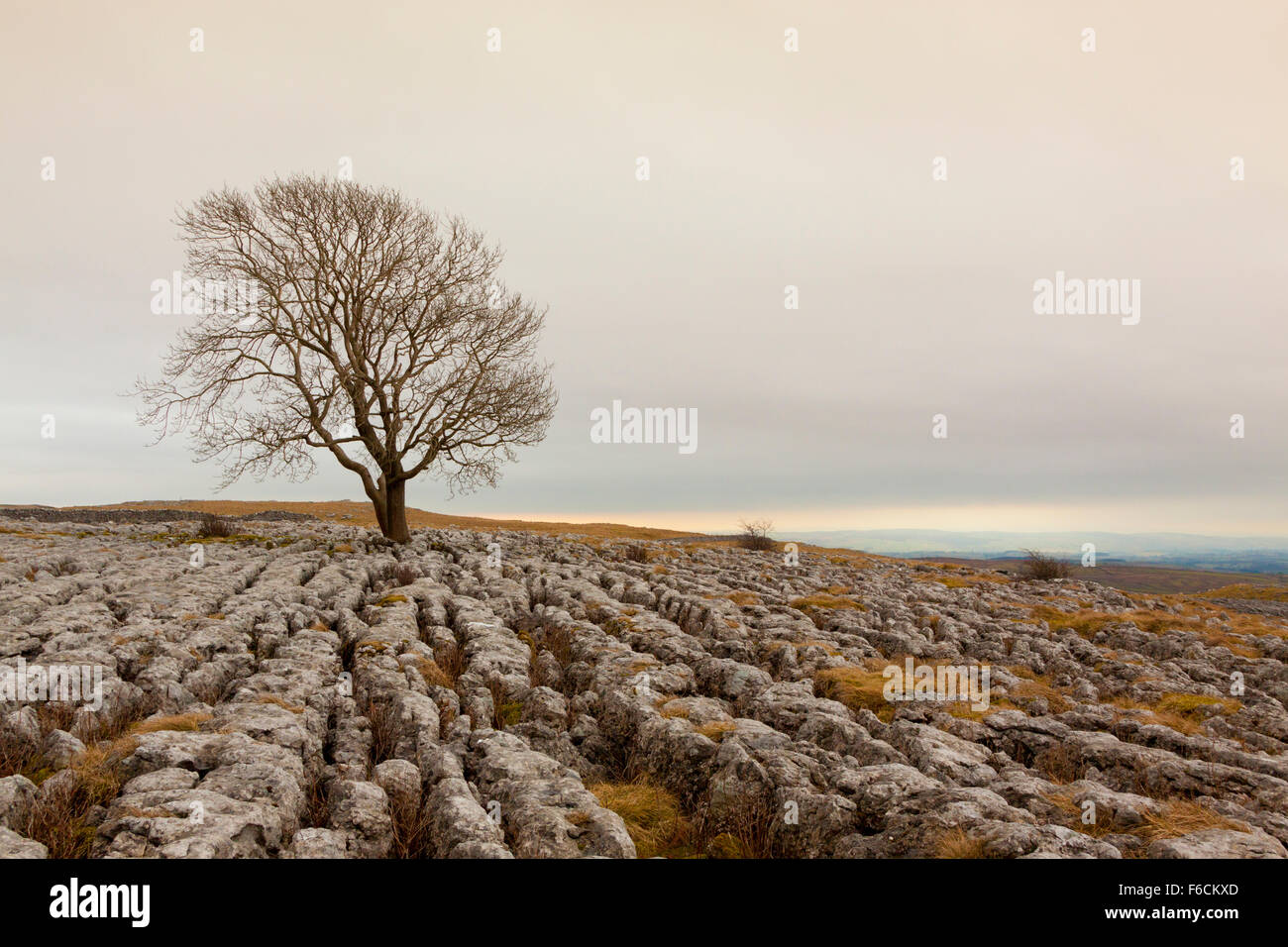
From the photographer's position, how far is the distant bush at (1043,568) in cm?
3984

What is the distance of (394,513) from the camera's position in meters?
32.4

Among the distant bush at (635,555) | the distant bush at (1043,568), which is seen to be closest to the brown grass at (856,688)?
the distant bush at (635,555)

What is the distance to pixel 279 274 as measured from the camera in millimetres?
30281

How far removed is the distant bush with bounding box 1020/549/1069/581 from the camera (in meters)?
39.8

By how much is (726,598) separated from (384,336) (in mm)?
21176

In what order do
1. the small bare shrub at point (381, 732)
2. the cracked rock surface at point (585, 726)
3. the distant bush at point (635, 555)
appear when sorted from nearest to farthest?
the cracked rock surface at point (585, 726)
the small bare shrub at point (381, 732)
the distant bush at point (635, 555)

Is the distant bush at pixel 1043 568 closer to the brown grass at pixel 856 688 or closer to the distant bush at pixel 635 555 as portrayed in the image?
the distant bush at pixel 635 555

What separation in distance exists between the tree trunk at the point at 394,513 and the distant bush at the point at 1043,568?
35923 millimetres

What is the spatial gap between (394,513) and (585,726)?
23.7 meters

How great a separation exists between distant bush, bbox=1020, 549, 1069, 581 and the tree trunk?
35.9 metres

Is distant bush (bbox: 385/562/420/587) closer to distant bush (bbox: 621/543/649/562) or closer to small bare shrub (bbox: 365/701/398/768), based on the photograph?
small bare shrub (bbox: 365/701/398/768)
